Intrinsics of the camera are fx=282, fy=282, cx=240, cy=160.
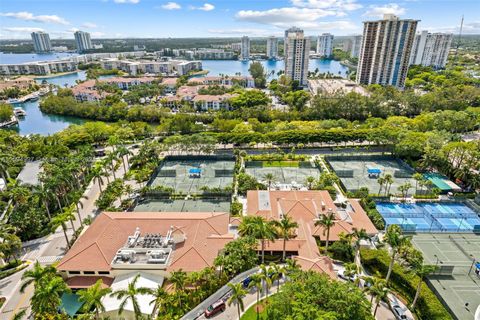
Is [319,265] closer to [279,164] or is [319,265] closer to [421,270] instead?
[421,270]

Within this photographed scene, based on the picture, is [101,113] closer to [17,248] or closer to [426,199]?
[17,248]

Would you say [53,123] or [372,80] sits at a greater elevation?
[372,80]

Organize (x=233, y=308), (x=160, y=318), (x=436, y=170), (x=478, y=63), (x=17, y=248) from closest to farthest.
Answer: (x=160, y=318) < (x=233, y=308) < (x=17, y=248) < (x=436, y=170) < (x=478, y=63)

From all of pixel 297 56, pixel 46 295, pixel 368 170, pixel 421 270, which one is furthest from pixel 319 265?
pixel 297 56

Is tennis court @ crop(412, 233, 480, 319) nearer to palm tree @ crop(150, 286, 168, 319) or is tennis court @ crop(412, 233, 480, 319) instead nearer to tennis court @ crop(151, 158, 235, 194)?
palm tree @ crop(150, 286, 168, 319)

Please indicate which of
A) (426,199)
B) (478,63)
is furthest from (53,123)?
(478,63)

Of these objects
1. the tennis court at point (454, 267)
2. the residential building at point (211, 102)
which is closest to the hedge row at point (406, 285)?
the tennis court at point (454, 267)
